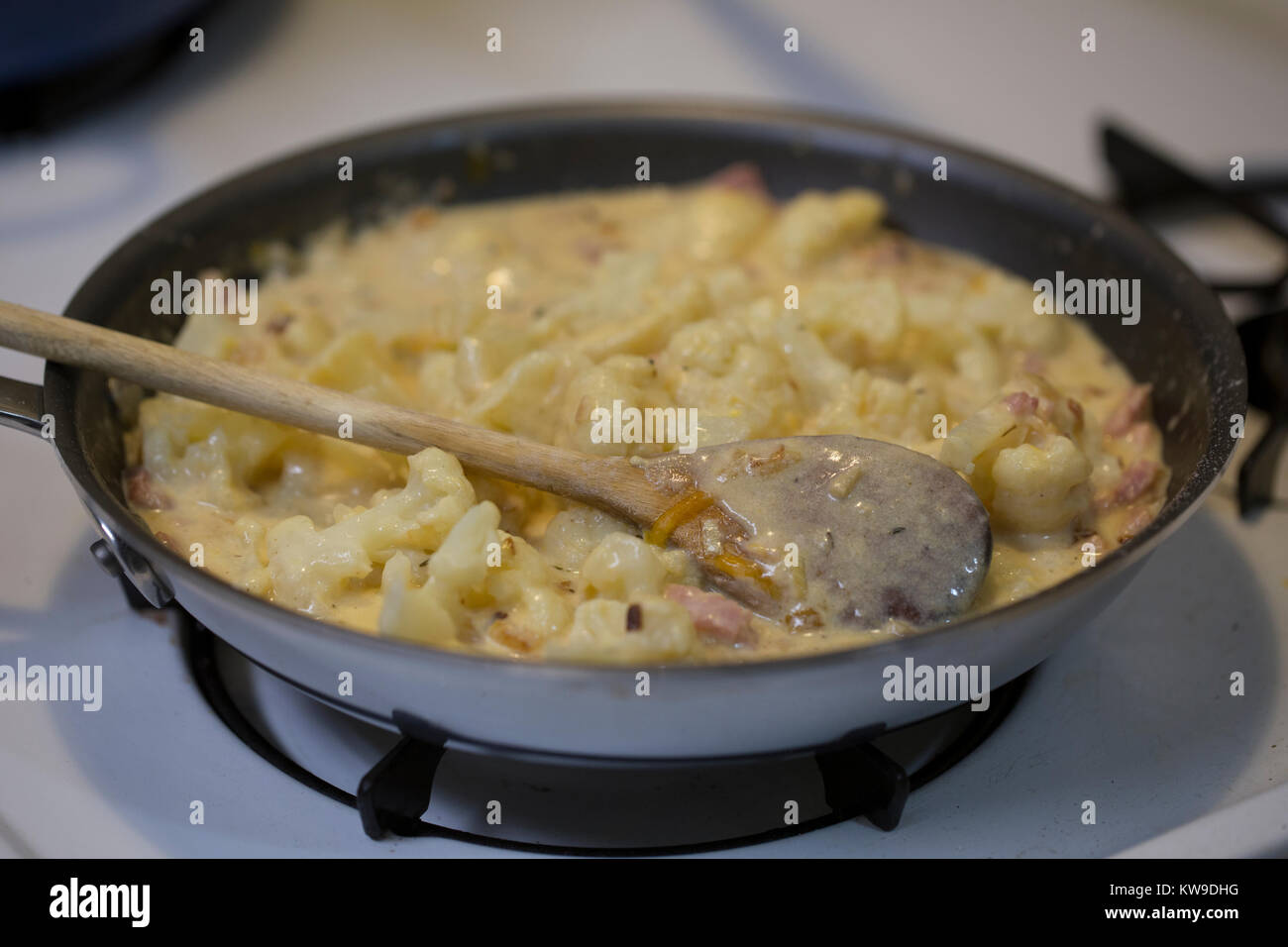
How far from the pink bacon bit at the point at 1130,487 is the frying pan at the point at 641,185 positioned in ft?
0.12

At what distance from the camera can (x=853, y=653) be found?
37.3 inches

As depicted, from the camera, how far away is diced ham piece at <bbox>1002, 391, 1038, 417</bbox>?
4.41ft

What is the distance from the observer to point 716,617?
113 cm

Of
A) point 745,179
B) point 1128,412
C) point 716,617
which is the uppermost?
point 745,179

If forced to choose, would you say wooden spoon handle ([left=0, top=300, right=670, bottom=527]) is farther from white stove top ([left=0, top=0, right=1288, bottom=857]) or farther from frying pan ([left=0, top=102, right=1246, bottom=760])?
white stove top ([left=0, top=0, right=1288, bottom=857])

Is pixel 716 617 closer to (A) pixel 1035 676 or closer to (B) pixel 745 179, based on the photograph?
(A) pixel 1035 676

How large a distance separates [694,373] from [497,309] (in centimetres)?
36

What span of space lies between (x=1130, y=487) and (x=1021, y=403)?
18 cm

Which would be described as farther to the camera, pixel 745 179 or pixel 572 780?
pixel 745 179

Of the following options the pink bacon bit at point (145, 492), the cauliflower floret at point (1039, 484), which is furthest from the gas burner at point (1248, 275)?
the pink bacon bit at point (145, 492)

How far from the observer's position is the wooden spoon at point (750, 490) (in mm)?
1163

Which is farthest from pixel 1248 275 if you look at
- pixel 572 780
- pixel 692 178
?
pixel 572 780
